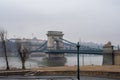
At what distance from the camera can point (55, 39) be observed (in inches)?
3706

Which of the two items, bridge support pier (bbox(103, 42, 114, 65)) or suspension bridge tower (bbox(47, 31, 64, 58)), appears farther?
suspension bridge tower (bbox(47, 31, 64, 58))

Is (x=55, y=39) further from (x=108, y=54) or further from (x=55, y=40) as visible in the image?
(x=108, y=54)

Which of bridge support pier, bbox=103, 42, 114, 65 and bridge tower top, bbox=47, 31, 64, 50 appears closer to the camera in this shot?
bridge support pier, bbox=103, 42, 114, 65

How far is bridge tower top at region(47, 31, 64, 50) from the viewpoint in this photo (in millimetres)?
93062

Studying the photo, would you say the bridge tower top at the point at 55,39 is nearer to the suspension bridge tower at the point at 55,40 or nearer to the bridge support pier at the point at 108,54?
the suspension bridge tower at the point at 55,40

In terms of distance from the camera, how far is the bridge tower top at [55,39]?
93062 mm

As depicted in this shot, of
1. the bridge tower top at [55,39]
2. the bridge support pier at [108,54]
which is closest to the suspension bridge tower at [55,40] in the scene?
the bridge tower top at [55,39]

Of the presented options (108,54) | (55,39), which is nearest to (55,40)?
(55,39)

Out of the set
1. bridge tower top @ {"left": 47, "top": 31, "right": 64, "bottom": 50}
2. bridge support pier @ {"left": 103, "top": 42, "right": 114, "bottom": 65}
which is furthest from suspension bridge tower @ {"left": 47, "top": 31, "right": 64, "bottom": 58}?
bridge support pier @ {"left": 103, "top": 42, "right": 114, "bottom": 65}

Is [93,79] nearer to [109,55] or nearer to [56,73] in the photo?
[56,73]

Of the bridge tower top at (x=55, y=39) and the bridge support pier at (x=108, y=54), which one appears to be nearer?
the bridge support pier at (x=108, y=54)

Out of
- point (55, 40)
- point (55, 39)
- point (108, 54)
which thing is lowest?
point (108, 54)

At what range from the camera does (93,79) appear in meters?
22.8

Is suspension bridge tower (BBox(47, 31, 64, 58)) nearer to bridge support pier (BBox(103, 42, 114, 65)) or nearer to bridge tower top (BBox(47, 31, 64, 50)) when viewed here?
bridge tower top (BBox(47, 31, 64, 50))
